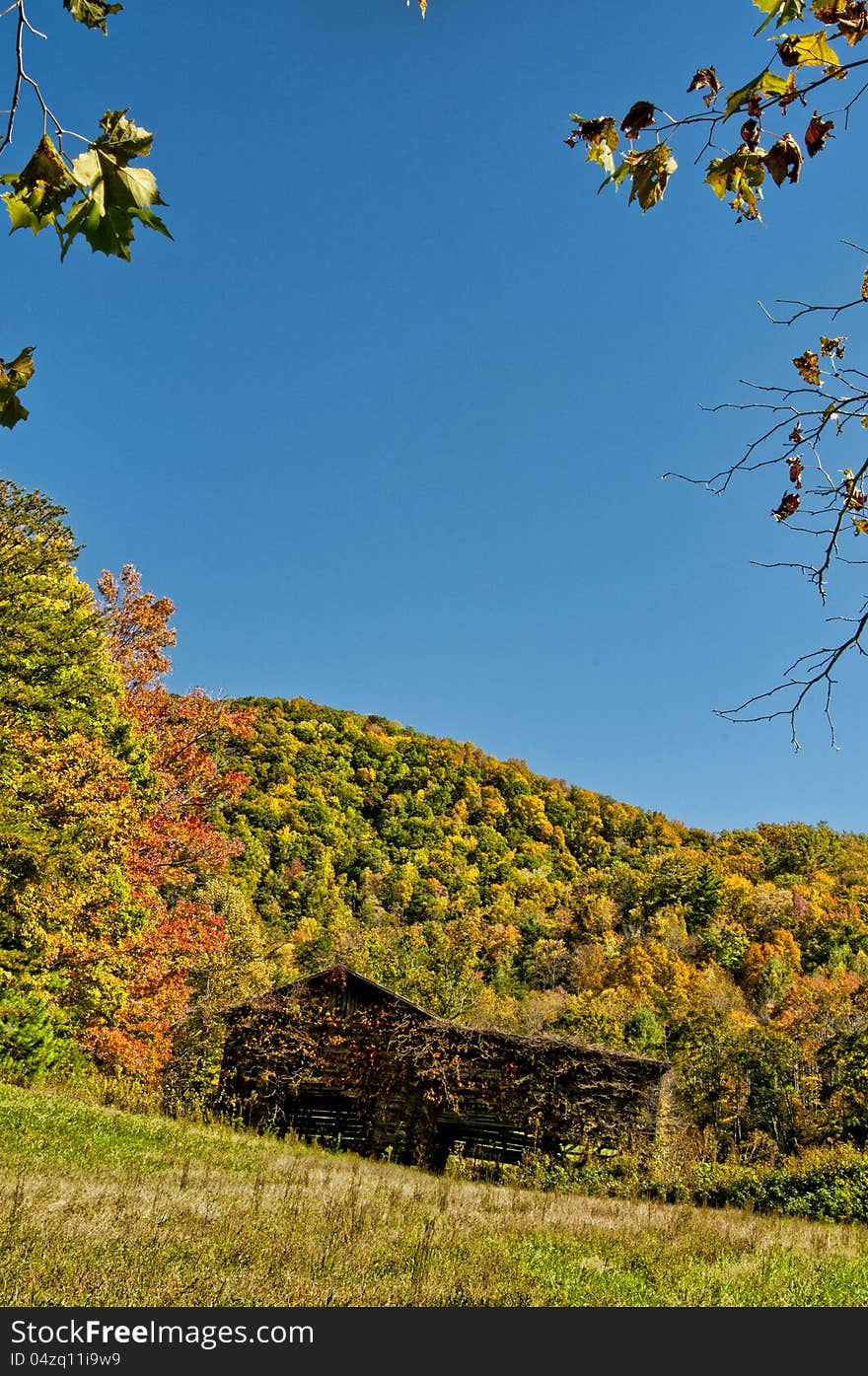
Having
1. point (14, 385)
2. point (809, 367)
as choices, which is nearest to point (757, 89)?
point (809, 367)

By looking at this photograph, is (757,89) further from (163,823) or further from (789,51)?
(163,823)

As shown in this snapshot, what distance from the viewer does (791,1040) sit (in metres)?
25.9

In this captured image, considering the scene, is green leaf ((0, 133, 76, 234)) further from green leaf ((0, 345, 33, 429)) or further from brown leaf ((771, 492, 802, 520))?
brown leaf ((771, 492, 802, 520))

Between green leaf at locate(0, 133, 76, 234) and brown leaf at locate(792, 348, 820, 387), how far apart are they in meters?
2.72

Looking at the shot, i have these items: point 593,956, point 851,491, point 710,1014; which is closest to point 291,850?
point 593,956

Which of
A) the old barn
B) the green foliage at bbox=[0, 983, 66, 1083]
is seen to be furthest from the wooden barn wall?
the green foliage at bbox=[0, 983, 66, 1083]

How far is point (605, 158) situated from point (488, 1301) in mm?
6284

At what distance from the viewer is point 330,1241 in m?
6.38

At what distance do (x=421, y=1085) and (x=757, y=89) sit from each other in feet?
62.7

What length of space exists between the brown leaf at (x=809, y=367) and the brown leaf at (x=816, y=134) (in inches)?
36.7

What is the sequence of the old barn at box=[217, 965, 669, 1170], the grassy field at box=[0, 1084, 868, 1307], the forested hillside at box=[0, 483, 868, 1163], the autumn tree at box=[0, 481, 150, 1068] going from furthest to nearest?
the old barn at box=[217, 965, 669, 1170] → the forested hillside at box=[0, 483, 868, 1163] → the autumn tree at box=[0, 481, 150, 1068] → the grassy field at box=[0, 1084, 868, 1307]

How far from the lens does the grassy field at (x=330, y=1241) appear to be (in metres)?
4.89

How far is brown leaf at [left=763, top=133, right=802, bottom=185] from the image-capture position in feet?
7.82

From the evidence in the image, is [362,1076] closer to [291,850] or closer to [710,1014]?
[710,1014]
